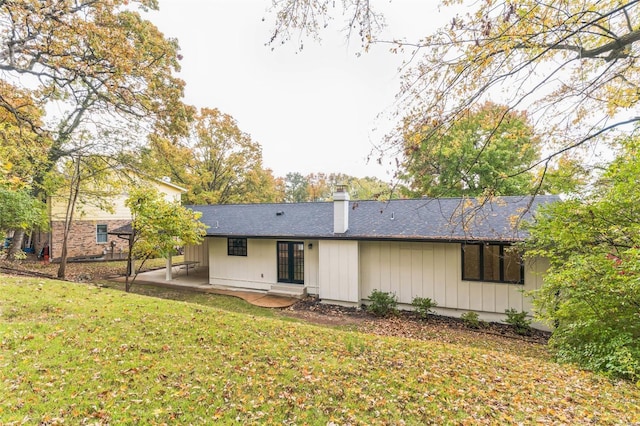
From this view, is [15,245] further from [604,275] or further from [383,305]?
[604,275]

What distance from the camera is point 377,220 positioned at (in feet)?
36.9

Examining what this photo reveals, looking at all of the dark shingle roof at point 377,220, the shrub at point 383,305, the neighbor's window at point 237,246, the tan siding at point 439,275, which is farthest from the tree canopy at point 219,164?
the tan siding at point 439,275

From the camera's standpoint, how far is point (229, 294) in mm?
12008

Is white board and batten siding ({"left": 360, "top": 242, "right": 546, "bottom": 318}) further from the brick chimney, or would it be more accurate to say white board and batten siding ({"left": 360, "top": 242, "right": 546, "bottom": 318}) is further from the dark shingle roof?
the brick chimney

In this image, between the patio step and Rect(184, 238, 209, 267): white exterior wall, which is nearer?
the patio step

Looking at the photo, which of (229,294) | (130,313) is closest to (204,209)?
(229,294)

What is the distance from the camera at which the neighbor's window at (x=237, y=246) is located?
13.2 m

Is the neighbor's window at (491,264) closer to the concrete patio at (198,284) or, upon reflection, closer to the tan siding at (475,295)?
the tan siding at (475,295)

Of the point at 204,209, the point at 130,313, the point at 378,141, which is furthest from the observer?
the point at 204,209

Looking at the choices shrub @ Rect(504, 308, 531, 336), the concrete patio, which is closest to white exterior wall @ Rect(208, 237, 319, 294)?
the concrete patio

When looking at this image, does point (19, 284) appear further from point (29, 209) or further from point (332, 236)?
point (332, 236)

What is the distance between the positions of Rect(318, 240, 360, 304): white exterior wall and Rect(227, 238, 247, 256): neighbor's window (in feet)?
12.9

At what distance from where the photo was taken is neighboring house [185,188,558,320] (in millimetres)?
9000

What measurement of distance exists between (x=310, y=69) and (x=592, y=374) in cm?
811
